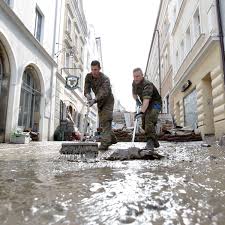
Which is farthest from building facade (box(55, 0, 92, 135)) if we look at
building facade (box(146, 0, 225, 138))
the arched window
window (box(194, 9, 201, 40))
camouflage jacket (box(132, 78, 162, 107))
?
camouflage jacket (box(132, 78, 162, 107))

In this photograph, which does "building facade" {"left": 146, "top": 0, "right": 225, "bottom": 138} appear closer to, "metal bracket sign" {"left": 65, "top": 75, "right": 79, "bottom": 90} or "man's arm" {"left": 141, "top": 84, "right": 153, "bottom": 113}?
"man's arm" {"left": 141, "top": 84, "right": 153, "bottom": 113}

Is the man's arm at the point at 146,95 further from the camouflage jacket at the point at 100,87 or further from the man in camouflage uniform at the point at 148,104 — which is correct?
the camouflage jacket at the point at 100,87

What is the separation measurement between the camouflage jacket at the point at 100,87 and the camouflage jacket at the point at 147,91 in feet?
1.48

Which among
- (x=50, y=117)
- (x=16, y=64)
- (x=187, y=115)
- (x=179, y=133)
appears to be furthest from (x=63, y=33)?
(x=179, y=133)

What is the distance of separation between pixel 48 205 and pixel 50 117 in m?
10.7

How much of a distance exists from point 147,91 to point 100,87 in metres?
0.86

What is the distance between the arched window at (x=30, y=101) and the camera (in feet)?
29.7

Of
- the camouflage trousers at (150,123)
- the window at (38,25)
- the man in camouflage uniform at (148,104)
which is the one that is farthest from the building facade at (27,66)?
the camouflage trousers at (150,123)

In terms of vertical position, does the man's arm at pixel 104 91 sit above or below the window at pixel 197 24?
below

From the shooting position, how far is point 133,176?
1.62 meters

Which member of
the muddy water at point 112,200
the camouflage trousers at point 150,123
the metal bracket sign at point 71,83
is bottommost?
the muddy water at point 112,200

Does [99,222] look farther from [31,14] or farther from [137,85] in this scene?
Result: [31,14]

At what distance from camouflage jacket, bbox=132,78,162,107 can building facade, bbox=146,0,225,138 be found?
4.03 metres

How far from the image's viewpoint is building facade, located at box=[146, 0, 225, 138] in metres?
7.52
